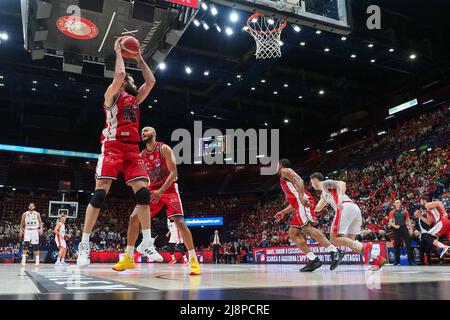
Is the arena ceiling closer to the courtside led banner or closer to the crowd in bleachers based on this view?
the crowd in bleachers

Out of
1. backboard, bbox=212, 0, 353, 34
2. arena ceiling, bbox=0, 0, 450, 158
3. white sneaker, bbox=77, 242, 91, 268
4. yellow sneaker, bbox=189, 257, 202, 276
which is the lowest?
yellow sneaker, bbox=189, 257, 202, 276

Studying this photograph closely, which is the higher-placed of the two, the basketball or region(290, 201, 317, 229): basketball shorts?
the basketball

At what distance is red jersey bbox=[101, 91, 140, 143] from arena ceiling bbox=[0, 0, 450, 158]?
907cm

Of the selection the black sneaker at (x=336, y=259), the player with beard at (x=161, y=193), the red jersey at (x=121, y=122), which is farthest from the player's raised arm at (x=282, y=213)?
the red jersey at (x=121, y=122)

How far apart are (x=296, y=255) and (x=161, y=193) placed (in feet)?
34.7

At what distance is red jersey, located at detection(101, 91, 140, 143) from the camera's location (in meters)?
4.05

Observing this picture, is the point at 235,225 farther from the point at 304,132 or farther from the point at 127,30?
the point at 127,30

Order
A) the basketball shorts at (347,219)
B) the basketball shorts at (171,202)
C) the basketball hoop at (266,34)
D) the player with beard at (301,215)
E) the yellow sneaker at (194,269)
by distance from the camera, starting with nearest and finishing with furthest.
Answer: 1. the yellow sneaker at (194,269)
2. the basketball shorts at (171,202)
3. the basketball shorts at (347,219)
4. the player with beard at (301,215)
5. the basketball hoop at (266,34)

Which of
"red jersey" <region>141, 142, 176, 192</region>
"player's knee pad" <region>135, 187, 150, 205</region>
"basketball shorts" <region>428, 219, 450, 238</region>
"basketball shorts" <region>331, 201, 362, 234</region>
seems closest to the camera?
"player's knee pad" <region>135, 187, 150, 205</region>

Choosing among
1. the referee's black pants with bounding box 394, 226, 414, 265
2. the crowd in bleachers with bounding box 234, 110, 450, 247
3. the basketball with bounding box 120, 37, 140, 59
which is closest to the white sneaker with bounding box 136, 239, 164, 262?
the basketball with bounding box 120, 37, 140, 59

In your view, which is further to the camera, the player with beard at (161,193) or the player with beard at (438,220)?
the player with beard at (438,220)

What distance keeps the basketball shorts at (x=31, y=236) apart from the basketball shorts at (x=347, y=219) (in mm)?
8573

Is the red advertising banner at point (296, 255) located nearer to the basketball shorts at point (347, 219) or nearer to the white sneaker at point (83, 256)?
the basketball shorts at point (347, 219)

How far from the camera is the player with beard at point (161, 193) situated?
4.70 metres
